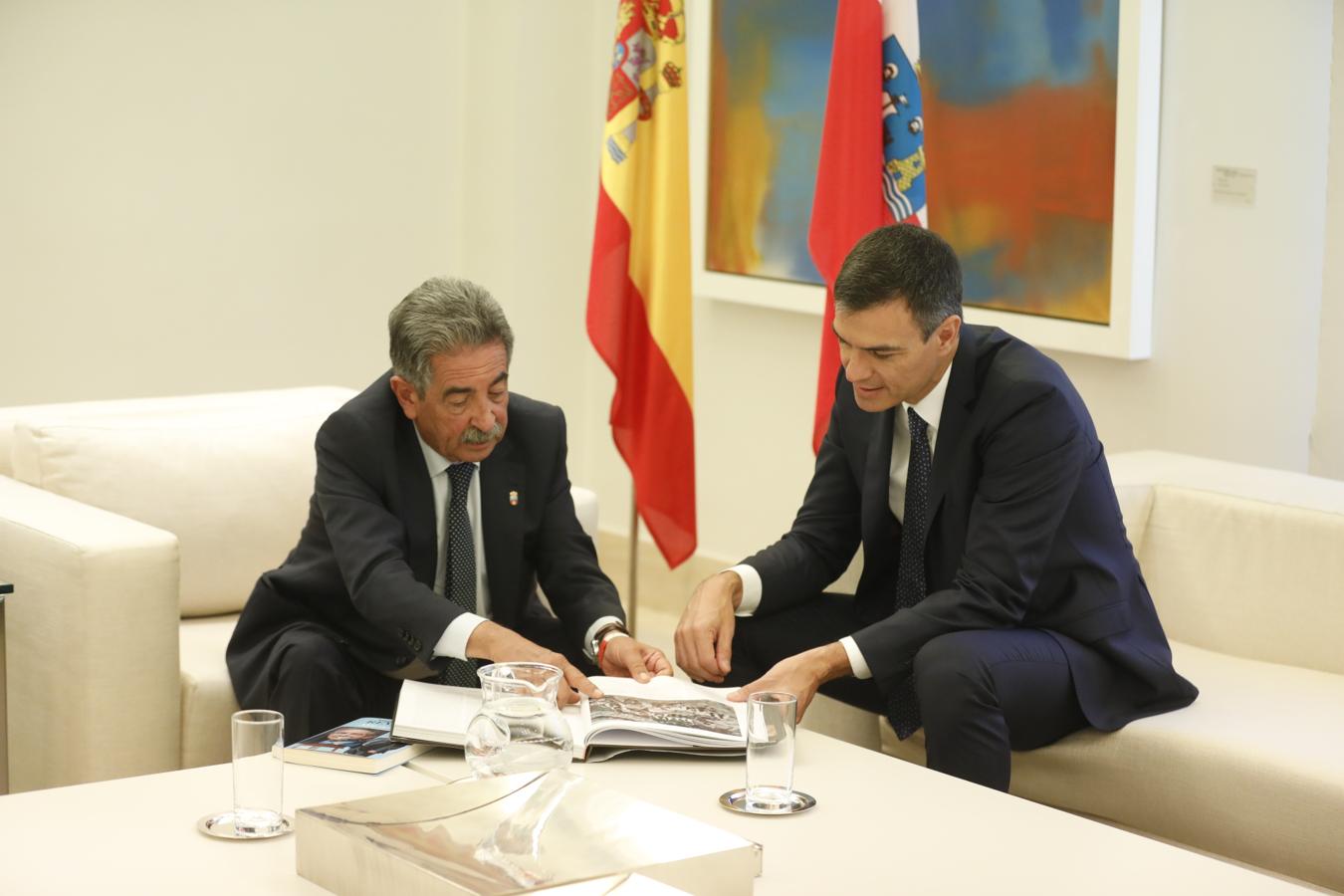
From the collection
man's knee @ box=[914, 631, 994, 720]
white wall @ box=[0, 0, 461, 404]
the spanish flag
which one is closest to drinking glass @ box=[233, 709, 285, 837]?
man's knee @ box=[914, 631, 994, 720]

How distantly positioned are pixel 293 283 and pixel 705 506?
156cm

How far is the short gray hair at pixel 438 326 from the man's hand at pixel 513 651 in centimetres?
47

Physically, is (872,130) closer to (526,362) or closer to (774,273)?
(774,273)

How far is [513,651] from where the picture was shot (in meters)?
2.65

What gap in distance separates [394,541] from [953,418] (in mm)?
1014

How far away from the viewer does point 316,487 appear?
119 inches

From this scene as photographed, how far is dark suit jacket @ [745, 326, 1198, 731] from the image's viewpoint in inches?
113

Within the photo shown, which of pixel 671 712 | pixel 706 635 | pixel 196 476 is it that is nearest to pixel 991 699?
pixel 706 635

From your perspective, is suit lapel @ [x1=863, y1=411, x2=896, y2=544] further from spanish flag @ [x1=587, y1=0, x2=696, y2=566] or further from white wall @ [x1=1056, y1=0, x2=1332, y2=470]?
spanish flag @ [x1=587, y1=0, x2=696, y2=566]

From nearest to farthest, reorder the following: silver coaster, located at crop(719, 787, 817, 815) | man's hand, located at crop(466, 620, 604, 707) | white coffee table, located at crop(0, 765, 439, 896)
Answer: white coffee table, located at crop(0, 765, 439, 896)
silver coaster, located at crop(719, 787, 817, 815)
man's hand, located at crop(466, 620, 604, 707)

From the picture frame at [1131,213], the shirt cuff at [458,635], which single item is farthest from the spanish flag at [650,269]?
the shirt cuff at [458,635]

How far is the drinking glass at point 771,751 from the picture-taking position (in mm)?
2074

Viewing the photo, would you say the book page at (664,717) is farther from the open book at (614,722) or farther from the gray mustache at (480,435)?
the gray mustache at (480,435)

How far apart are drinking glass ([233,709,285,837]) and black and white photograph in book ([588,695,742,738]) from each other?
1.57ft
